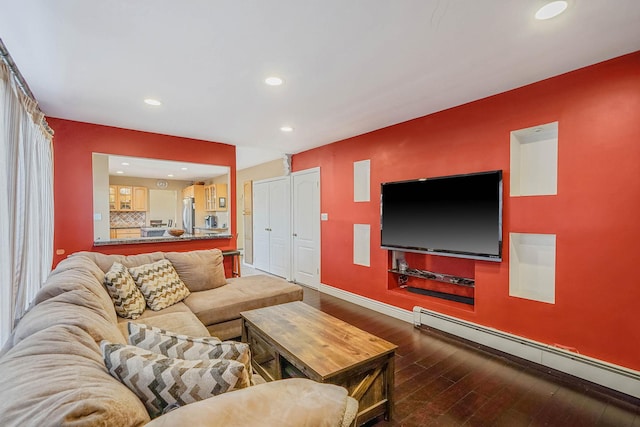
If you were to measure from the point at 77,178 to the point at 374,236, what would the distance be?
3832mm

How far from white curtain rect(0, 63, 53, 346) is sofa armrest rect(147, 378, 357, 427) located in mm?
1782

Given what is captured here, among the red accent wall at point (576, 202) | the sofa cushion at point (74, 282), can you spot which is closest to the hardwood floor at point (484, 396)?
the red accent wall at point (576, 202)

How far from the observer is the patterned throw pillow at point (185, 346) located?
1.10 meters

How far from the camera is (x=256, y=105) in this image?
118 inches

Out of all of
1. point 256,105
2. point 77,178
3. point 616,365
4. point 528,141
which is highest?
point 256,105

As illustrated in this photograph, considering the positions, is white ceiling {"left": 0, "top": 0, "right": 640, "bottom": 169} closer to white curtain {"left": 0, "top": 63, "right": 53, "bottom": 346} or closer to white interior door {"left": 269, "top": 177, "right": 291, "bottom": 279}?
white curtain {"left": 0, "top": 63, "right": 53, "bottom": 346}

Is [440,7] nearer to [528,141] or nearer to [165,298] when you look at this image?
[528,141]

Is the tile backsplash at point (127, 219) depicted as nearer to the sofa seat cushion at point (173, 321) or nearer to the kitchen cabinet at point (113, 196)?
the kitchen cabinet at point (113, 196)

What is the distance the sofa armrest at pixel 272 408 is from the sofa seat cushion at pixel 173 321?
1.40m

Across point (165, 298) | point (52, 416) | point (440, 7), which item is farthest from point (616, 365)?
point (165, 298)

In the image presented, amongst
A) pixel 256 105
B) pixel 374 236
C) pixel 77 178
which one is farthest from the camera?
pixel 374 236

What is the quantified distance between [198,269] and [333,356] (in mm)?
2033

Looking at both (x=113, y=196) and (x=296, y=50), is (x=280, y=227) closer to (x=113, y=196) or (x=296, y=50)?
(x=296, y=50)

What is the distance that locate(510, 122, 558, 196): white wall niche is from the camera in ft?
8.38
